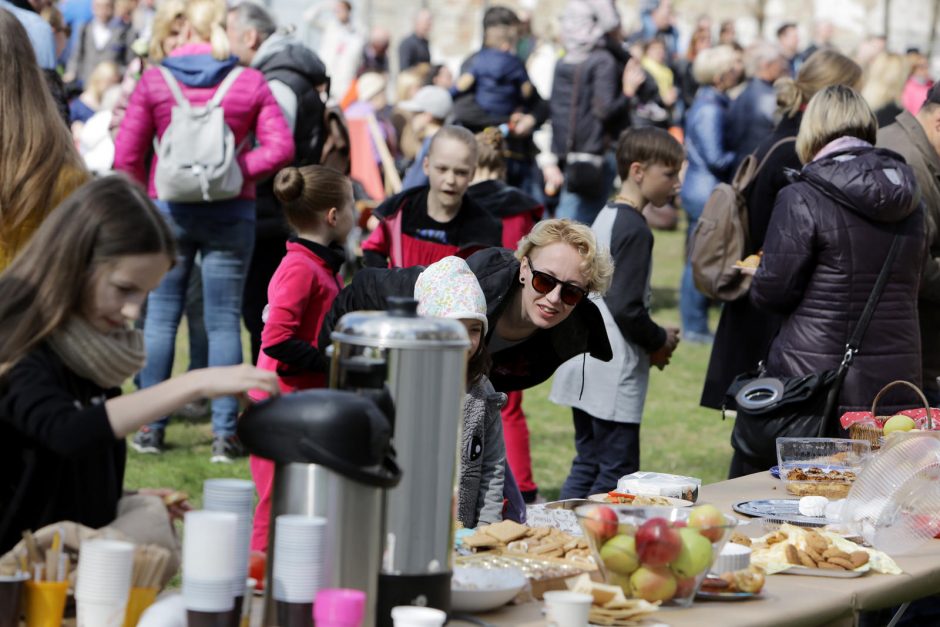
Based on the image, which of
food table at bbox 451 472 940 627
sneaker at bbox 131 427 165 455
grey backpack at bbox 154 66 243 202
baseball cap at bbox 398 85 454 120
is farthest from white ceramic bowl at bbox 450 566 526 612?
baseball cap at bbox 398 85 454 120

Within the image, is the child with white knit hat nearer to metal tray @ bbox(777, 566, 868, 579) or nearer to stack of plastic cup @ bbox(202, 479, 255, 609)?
metal tray @ bbox(777, 566, 868, 579)

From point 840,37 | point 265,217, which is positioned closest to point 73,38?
point 265,217

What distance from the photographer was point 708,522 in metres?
2.57

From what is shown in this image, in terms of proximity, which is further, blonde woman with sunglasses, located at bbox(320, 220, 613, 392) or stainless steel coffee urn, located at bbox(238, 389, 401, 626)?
blonde woman with sunglasses, located at bbox(320, 220, 613, 392)

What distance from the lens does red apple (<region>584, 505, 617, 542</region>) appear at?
Answer: 8.25ft

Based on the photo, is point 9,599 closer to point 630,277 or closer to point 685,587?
point 685,587

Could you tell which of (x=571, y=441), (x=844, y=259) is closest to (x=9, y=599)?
(x=844, y=259)

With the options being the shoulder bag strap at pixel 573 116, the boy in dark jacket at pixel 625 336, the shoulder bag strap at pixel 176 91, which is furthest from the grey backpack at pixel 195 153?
the shoulder bag strap at pixel 573 116

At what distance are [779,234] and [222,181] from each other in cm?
235

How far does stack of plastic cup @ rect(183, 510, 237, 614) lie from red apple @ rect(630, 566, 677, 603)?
2.53 feet

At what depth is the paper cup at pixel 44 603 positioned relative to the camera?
2.09 m

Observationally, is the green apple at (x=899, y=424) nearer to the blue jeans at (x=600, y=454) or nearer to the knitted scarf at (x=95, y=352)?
the blue jeans at (x=600, y=454)

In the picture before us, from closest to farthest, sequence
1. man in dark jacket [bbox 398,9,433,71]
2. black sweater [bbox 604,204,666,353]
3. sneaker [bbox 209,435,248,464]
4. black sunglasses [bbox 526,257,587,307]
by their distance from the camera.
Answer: black sunglasses [bbox 526,257,587,307], black sweater [bbox 604,204,666,353], sneaker [bbox 209,435,248,464], man in dark jacket [bbox 398,9,433,71]

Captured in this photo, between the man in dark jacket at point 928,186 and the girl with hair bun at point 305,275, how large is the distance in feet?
6.97
